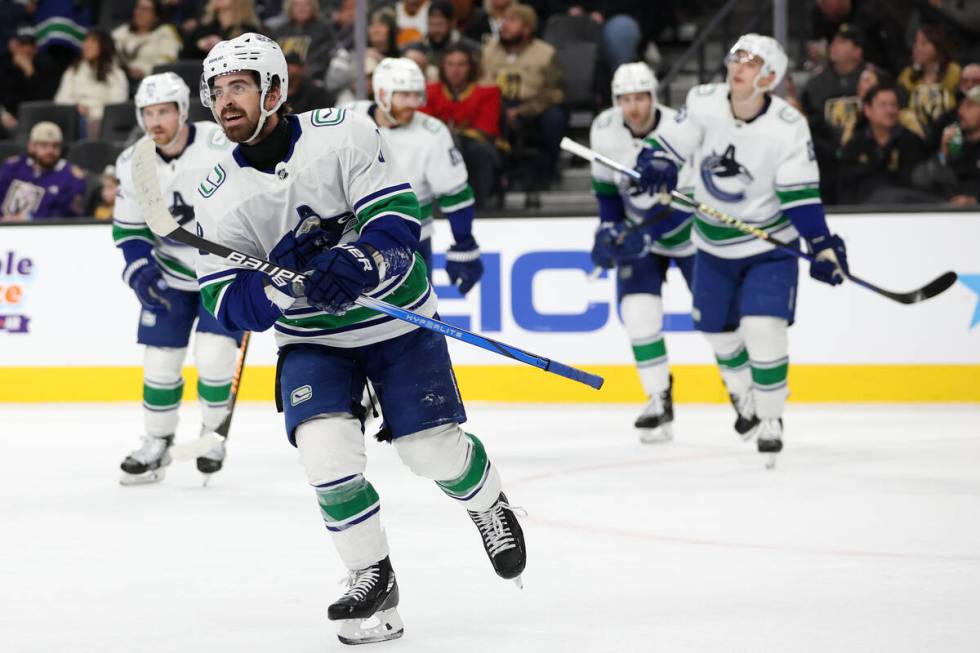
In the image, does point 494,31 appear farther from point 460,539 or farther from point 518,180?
point 460,539

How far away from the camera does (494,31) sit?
8531 millimetres

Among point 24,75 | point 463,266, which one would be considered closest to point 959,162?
point 463,266

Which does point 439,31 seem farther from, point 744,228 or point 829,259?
point 829,259

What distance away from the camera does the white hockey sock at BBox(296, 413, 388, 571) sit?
9.80 feet

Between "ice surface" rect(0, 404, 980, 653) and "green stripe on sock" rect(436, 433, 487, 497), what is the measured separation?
0.26 metres

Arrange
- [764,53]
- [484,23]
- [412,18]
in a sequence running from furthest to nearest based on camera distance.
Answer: [412,18]
[484,23]
[764,53]

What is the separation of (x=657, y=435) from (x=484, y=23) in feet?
11.0

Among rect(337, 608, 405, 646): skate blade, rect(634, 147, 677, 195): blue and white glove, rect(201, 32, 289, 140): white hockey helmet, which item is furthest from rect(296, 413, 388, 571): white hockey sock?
rect(634, 147, 677, 195): blue and white glove

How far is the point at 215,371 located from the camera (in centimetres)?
508

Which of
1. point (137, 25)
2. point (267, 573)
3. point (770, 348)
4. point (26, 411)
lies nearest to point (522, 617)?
point (267, 573)

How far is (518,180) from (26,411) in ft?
8.58

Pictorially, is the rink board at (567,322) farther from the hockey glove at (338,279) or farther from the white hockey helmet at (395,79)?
the hockey glove at (338,279)

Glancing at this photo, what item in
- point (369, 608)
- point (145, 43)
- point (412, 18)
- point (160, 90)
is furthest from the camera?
point (145, 43)

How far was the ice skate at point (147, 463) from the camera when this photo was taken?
199 inches
